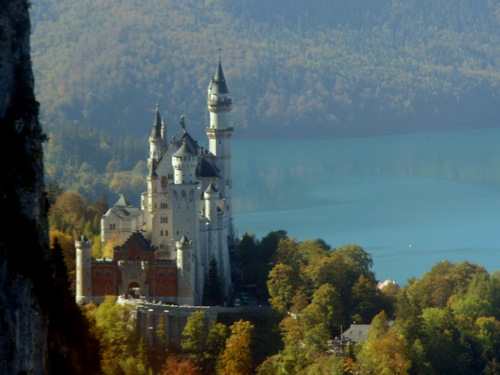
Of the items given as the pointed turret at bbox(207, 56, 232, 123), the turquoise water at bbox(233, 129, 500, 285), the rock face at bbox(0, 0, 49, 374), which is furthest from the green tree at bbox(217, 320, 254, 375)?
the turquoise water at bbox(233, 129, 500, 285)

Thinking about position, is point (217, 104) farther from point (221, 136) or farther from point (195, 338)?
point (195, 338)

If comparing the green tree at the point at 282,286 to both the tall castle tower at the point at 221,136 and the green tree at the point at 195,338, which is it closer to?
the green tree at the point at 195,338

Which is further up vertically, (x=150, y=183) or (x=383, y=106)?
(x=383, y=106)

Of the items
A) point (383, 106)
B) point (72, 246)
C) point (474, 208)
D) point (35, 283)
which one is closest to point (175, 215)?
point (72, 246)

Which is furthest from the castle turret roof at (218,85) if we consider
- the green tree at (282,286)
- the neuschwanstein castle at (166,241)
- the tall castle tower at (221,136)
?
the green tree at (282,286)

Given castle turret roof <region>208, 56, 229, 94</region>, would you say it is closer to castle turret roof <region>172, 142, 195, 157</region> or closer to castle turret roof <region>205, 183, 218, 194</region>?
castle turret roof <region>205, 183, 218, 194</region>

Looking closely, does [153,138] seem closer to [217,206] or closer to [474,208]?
[217,206]

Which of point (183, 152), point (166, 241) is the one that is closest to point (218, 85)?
point (183, 152)
